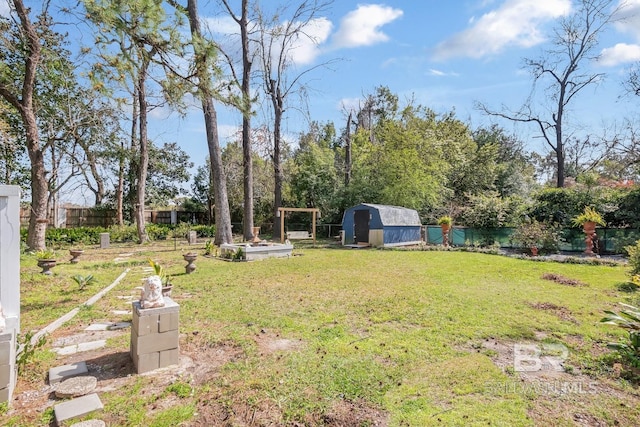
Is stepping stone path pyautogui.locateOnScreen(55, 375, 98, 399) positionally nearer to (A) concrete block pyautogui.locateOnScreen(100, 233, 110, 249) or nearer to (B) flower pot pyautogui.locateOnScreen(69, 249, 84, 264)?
(B) flower pot pyautogui.locateOnScreen(69, 249, 84, 264)

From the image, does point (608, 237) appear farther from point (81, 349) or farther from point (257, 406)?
point (81, 349)

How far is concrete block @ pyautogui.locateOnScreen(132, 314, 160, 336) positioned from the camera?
2.91 metres

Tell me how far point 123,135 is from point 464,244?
18114mm

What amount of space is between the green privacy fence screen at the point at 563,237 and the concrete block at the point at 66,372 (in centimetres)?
1404

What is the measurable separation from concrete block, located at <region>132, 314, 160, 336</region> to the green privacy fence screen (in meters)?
13.6

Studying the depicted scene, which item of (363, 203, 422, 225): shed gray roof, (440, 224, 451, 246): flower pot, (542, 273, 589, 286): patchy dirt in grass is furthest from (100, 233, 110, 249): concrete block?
(542, 273, 589, 286): patchy dirt in grass

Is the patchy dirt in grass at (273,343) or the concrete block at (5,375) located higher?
the concrete block at (5,375)

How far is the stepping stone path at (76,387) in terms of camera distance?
2.48 meters

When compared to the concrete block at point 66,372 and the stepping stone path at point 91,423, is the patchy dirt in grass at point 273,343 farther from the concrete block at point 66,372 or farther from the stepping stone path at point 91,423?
the concrete block at point 66,372

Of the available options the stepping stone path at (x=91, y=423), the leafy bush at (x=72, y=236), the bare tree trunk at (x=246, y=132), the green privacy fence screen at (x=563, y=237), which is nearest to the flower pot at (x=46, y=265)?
the stepping stone path at (x=91, y=423)

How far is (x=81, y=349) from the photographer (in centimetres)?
339

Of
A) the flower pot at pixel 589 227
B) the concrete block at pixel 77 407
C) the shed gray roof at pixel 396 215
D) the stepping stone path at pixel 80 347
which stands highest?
the shed gray roof at pixel 396 215

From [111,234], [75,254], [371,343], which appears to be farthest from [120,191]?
[371,343]

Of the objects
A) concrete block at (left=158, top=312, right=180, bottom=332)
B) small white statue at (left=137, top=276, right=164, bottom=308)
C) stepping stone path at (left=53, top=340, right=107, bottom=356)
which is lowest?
stepping stone path at (left=53, top=340, right=107, bottom=356)
